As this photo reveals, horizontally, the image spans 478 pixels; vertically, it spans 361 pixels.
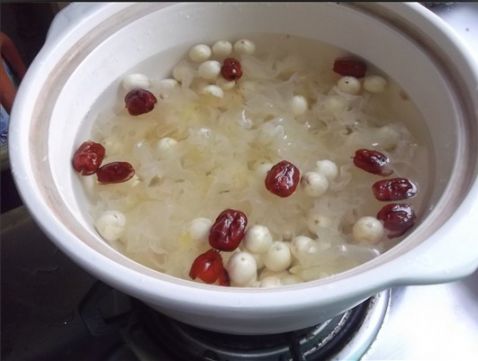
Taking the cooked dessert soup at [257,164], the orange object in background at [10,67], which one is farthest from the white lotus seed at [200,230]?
the orange object in background at [10,67]

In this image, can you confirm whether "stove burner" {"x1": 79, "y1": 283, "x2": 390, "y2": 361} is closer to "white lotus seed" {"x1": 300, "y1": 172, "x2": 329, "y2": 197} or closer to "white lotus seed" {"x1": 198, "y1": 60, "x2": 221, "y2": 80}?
"white lotus seed" {"x1": 300, "y1": 172, "x2": 329, "y2": 197}

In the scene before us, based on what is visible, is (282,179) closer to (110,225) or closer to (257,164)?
(257,164)

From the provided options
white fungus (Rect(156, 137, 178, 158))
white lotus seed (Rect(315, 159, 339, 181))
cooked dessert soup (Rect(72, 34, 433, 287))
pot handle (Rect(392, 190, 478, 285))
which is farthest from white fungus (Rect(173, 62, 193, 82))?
pot handle (Rect(392, 190, 478, 285))

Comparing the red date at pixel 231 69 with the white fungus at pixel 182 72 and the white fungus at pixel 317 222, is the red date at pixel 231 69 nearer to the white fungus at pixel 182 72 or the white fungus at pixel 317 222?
the white fungus at pixel 182 72

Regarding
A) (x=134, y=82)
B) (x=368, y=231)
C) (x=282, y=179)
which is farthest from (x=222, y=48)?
(x=368, y=231)

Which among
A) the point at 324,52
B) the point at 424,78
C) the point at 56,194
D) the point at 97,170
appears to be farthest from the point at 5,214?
the point at 424,78

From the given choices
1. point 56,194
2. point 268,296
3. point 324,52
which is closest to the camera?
point 268,296

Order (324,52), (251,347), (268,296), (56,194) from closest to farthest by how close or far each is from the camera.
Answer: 1. (268,296)
2. (56,194)
3. (251,347)
4. (324,52)

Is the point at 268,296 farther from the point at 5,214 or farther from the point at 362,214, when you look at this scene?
the point at 5,214
